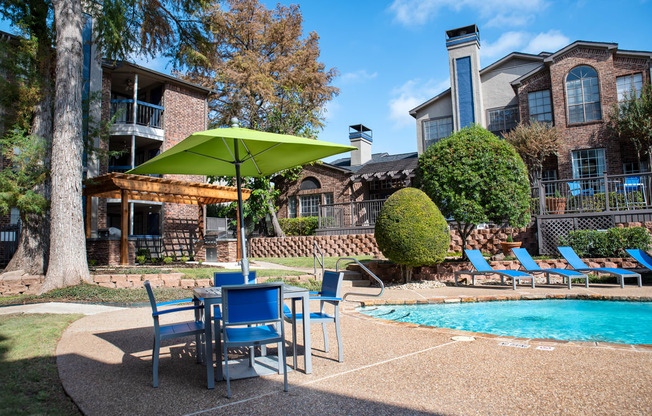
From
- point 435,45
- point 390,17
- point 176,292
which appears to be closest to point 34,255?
point 176,292

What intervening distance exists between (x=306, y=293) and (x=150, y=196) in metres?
13.2

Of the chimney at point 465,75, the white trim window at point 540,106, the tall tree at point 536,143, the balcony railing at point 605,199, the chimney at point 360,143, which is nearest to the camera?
the balcony railing at point 605,199

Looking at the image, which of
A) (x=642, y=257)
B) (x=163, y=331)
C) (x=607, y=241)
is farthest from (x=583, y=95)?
(x=163, y=331)

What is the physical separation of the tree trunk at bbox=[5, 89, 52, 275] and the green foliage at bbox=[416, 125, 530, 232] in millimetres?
10236

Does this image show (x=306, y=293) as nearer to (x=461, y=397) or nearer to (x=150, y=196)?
(x=461, y=397)

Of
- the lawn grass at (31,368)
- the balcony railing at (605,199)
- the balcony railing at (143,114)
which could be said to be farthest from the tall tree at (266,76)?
the lawn grass at (31,368)

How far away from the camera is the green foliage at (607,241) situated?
11289 mm

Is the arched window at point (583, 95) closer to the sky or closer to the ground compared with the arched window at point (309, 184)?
closer to the sky

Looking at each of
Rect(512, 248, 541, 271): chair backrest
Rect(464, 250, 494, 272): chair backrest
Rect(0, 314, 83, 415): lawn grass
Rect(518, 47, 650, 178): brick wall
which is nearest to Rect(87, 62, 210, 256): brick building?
Rect(0, 314, 83, 415): lawn grass

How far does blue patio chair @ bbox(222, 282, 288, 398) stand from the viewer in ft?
10.9

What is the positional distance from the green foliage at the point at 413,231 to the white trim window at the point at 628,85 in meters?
13.1

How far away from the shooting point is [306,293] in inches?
152

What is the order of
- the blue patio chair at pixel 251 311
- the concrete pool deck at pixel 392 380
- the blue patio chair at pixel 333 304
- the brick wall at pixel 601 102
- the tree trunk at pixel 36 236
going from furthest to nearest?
1. the brick wall at pixel 601 102
2. the tree trunk at pixel 36 236
3. the blue patio chair at pixel 333 304
4. the blue patio chair at pixel 251 311
5. the concrete pool deck at pixel 392 380

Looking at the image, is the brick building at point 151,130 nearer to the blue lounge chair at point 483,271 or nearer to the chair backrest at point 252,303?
the blue lounge chair at point 483,271
